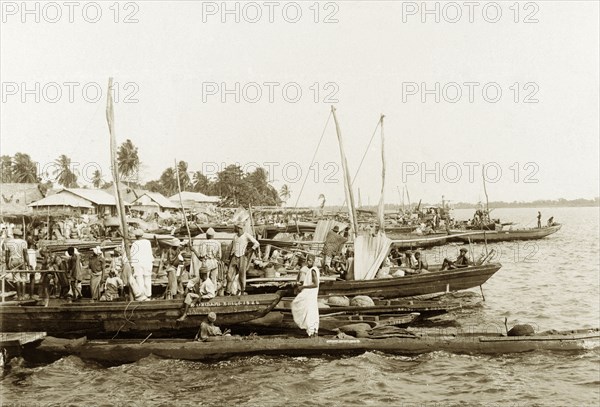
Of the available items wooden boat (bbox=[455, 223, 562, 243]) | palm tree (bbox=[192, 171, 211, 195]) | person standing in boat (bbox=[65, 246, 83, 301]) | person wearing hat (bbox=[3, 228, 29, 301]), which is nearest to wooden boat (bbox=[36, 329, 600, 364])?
person standing in boat (bbox=[65, 246, 83, 301])

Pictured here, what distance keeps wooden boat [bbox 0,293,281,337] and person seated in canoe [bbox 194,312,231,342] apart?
329 mm

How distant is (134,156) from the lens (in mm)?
76625

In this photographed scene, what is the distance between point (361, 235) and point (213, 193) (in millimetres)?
69603

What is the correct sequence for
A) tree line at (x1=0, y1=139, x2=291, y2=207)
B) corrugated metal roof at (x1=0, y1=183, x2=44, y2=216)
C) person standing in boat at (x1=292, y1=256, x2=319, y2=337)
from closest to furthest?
person standing in boat at (x1=292, y1=256, x2=319, y2=337) → corrugated metal roof at (x1=0, y1=183, x2=44, y2=216) → tree line at (x1=0, y1=139, x2=291, y2=207)

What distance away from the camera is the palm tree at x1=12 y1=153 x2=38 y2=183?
71.2 meters

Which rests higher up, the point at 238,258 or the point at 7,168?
the point at 7,168

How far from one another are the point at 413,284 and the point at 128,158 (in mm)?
63904

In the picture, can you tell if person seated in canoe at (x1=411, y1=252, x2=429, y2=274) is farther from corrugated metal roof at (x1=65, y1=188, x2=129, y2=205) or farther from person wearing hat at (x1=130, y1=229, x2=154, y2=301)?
corrugated metal roof at (x1=65, y1=188, x2=129, y2=205)

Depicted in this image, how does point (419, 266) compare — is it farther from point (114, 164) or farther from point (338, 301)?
point (114, 164)

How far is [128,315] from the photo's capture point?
41.9ft

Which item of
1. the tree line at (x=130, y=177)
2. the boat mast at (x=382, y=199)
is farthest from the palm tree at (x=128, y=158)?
the boat mast at (x=382, y=199)

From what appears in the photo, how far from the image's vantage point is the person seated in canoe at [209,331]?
1215 cm

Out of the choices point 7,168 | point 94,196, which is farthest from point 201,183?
point 94,196

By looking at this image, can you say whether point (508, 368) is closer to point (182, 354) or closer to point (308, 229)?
point (182, 354)
